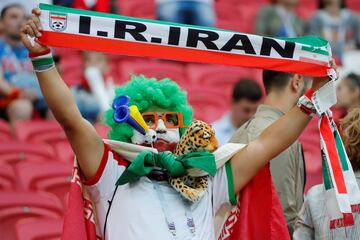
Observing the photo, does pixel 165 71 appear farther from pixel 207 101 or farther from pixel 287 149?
pixel 287 149

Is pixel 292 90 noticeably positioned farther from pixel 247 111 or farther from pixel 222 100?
pixel 222 100

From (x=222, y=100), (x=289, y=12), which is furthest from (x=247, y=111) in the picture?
(x=289, y=12)

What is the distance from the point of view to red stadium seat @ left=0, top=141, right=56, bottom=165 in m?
6.90

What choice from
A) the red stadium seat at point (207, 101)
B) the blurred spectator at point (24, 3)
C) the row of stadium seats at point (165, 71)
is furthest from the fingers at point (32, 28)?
the blurred spectator at point (24, 3)

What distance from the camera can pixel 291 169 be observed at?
4.51m

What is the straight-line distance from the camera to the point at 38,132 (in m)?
7.61

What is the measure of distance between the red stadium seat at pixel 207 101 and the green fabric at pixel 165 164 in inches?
172

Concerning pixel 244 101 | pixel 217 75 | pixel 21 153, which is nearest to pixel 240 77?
pixel 217 75

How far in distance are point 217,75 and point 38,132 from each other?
2.39 m

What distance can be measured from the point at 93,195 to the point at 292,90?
127 cm

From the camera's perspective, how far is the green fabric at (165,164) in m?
3.97

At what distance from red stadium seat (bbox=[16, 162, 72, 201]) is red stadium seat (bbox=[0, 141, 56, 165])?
1.27ft

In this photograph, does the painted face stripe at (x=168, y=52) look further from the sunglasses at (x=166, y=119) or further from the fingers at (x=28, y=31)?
the sunglasses at (x=166, y=119)

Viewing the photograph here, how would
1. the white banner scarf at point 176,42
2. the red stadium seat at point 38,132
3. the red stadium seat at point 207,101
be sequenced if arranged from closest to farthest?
1. the white banner scarf at point 176,42
2. the red stadium seat at point 38,132
3. the red stadium seat at point 207,101
